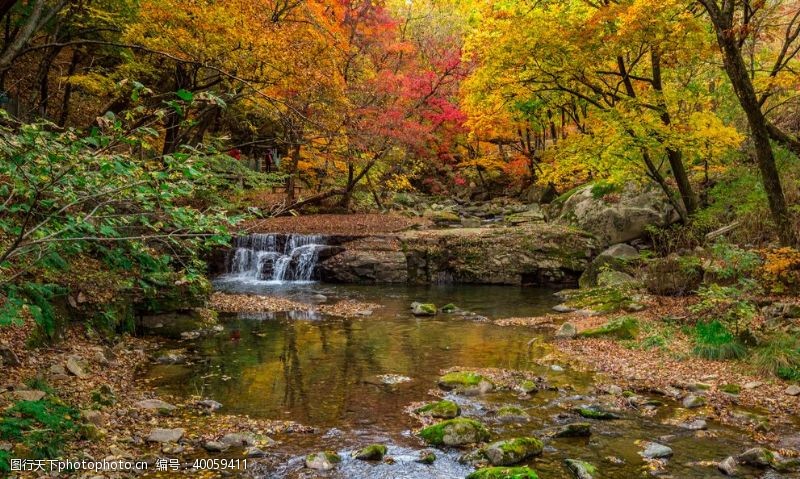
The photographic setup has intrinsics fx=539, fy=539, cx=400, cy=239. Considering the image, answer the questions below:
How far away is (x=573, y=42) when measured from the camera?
44.6 ft

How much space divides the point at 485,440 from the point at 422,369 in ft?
9.67

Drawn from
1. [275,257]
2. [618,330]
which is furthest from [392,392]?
[275,257]

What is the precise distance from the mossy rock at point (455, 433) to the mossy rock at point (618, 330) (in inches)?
217

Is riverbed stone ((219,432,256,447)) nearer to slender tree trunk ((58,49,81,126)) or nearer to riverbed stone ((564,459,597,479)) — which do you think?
riverbed stone ((564,459,597,479))

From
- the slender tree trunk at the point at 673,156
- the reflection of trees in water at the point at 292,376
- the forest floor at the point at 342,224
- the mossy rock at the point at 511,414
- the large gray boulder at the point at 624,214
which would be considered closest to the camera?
the mossy rock at the point at 511,414

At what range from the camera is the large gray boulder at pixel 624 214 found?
59.6 feet

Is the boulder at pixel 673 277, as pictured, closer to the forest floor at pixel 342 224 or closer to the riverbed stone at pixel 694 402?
the riverbed stone at pixel 694 402

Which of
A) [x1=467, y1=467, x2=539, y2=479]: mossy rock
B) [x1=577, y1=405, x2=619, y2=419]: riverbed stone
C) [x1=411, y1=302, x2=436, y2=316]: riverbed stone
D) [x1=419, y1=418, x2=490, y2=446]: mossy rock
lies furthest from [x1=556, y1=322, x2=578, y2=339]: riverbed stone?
[x1=467, y1=467, x2=539, y2=479]: mossy rock

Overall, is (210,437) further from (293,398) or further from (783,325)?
(783,325)

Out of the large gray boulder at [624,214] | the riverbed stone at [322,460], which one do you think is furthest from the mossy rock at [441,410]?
the large gray boulder at [624,214]

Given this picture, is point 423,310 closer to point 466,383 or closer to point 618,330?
point 618,330

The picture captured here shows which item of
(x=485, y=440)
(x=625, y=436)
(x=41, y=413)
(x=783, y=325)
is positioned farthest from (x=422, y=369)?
(x=783, y=325)

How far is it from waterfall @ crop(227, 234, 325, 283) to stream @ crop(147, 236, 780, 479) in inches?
253

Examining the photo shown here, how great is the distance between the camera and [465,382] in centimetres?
778
